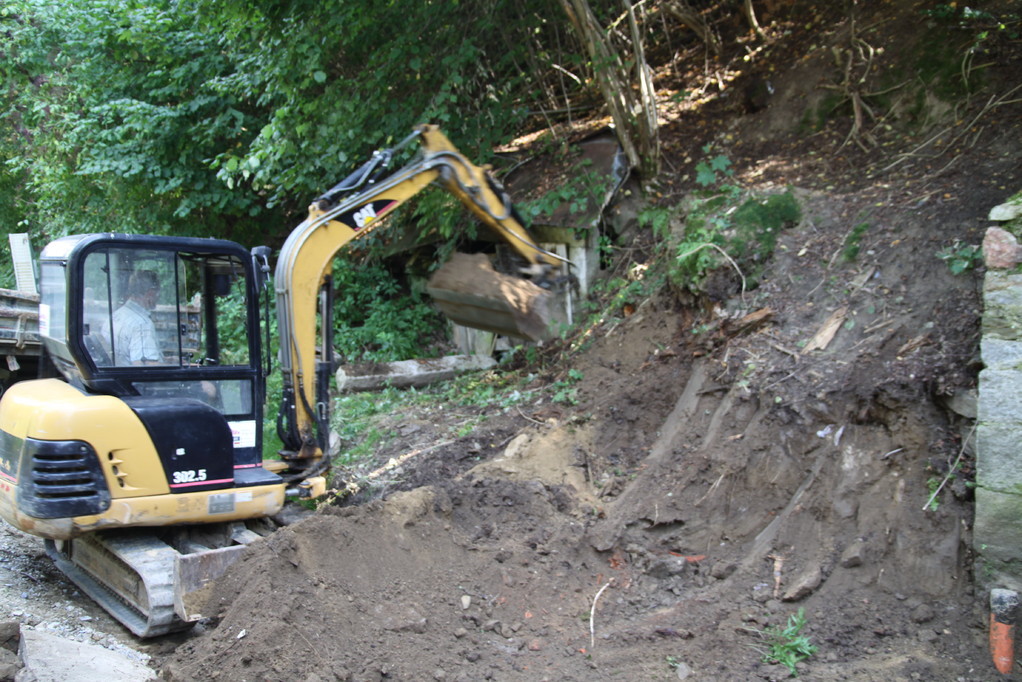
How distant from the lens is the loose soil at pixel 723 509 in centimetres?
448

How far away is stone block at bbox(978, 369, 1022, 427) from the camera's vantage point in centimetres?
427

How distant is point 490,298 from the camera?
7832 millimetres

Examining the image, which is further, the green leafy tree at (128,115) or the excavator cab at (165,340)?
the green leafy tree at (128,115)

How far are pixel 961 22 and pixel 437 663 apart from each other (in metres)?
7.74

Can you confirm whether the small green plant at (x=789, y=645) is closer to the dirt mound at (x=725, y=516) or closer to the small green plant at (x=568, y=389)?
the dirt mound at (x=725, y=516)

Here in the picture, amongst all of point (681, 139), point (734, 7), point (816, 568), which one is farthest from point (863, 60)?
point (816, 568)

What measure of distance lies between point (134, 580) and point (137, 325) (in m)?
1.61

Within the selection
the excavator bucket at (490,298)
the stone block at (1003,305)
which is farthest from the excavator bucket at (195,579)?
the stone block at (1003,305)

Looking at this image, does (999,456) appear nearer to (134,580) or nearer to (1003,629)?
(1003,629)

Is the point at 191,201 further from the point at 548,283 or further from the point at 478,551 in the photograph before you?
the point at 478,551

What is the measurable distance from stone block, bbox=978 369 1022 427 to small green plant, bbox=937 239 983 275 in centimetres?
150

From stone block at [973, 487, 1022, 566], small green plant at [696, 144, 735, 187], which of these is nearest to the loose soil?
stone block at [973, 487, 1022, 566]

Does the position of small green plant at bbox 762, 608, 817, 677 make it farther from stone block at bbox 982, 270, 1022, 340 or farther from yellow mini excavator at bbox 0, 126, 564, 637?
yellow mini excavator at bbox 0, 126, 564, 637

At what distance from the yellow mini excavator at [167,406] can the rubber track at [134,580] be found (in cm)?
1
